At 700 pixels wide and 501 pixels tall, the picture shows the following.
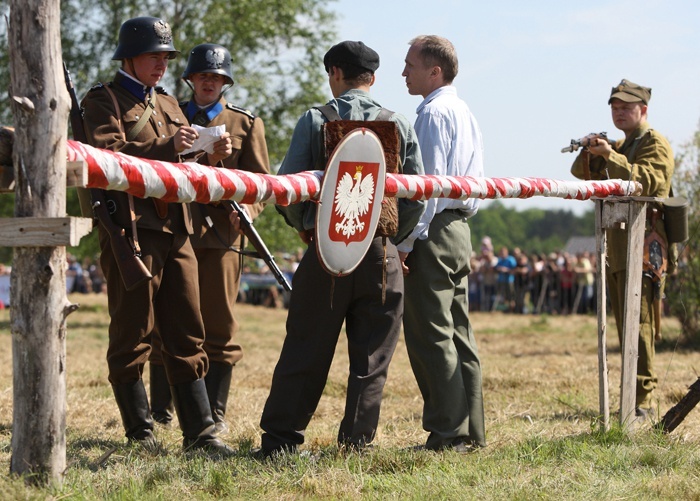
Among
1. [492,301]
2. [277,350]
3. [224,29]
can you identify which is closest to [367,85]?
[277,350]

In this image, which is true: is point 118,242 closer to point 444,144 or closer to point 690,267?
point 444,144

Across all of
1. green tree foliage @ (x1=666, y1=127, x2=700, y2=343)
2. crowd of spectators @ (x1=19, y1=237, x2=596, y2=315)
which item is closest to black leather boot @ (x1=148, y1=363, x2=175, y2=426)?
green tree foliage @ (x1=666, y1=127, x2=700, y2=343)

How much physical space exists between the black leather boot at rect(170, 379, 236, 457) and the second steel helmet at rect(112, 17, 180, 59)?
168 cm

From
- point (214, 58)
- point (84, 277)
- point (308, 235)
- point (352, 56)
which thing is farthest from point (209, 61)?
point (84, 277)

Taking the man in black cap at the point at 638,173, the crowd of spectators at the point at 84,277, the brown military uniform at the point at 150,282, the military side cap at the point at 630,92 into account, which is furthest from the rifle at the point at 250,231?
the crowd of spectators at the point at 84,277

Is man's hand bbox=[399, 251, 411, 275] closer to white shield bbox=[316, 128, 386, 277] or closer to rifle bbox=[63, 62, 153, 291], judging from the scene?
white shield bbox=[316, 128, 386, 277]

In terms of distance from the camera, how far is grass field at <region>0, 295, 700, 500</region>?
4.08m

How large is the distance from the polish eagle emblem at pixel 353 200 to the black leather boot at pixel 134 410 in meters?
1.59

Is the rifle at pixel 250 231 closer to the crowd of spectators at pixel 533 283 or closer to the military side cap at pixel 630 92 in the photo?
the military side cap at pixel 630 92

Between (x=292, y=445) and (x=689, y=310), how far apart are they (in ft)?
31.7

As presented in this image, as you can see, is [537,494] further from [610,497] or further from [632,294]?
[632,294]

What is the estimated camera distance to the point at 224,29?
914 inches

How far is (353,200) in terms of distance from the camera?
175 inches

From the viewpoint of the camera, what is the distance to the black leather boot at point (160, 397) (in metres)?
6.31
